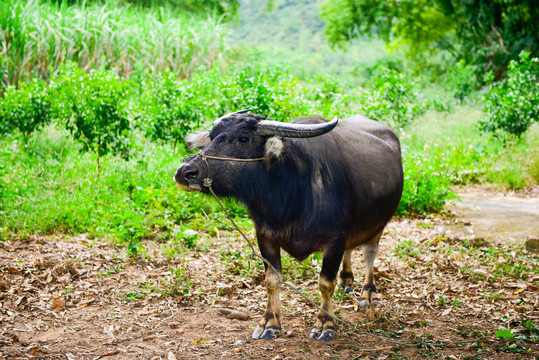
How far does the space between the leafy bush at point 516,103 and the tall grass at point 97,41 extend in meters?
5.83

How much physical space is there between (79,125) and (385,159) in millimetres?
4621

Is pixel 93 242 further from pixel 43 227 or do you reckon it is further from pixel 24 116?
pixel 24 116

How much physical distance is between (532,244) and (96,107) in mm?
5713

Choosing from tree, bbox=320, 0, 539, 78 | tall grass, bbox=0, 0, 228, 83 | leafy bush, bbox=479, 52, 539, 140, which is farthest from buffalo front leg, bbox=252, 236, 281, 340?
tree, bbox=320, 0, 539, 78

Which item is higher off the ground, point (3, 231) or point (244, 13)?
point (244, 13)

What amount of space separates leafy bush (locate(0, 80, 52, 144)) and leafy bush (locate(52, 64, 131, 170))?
1.59 feet

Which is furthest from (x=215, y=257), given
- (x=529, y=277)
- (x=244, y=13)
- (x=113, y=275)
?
(x=244, y=13)

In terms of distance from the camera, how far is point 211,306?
434cm

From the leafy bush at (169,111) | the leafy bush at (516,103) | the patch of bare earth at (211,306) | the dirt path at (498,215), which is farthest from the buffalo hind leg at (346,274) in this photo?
the leafy bush at (516,103)

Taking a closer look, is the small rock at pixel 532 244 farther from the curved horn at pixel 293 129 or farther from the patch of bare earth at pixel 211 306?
the curved horn at pixel 293 129

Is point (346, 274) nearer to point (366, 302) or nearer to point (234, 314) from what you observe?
point (366, 302)

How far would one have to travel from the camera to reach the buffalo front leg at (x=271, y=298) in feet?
12.3

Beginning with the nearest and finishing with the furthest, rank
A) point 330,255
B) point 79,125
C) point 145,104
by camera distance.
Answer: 1. point 330,255
2. point 79,125
3. point 145,104

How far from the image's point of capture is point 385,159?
4.48 metres
